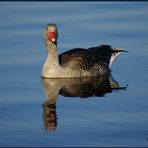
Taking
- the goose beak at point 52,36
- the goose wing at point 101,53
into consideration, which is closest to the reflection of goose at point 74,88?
the goose wing at point 101,53

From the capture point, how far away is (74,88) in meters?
18.8

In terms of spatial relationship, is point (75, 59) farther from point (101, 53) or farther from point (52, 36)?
point (101, 53)

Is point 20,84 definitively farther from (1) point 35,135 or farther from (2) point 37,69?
(1) point 35,135

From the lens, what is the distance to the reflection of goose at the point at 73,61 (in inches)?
794

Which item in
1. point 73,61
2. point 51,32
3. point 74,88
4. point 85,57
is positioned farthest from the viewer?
point 85,57

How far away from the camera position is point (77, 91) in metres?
18.4

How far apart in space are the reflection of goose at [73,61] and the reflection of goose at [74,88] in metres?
0.23

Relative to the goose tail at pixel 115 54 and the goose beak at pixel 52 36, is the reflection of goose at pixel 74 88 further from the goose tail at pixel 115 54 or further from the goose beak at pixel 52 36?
the goose beak at pixel 52 36

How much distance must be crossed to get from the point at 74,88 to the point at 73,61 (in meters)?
1.75

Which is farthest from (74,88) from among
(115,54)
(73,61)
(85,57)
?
(115,54)

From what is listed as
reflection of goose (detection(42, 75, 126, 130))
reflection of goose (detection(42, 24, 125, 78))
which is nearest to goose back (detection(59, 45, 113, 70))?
reflection of goose (detection(42, 24, 125, 78))

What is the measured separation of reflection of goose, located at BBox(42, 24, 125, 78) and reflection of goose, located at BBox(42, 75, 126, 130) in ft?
0.75

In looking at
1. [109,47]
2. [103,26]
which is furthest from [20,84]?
[103,26]

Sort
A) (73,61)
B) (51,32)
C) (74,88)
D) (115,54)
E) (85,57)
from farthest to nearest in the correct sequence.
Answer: (115,54)
(85,57)
(73,61)
(51,32)
(74,88)
